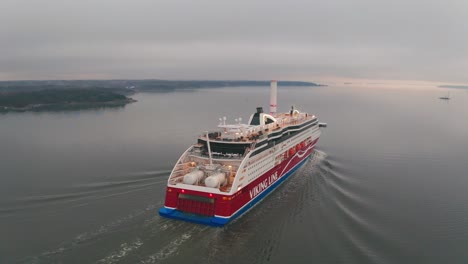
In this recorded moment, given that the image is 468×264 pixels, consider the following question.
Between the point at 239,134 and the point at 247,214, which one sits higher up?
the point at 239,134

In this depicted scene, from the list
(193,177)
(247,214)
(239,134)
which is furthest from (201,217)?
(239,134)

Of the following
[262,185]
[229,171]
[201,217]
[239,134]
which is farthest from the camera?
[239,134]

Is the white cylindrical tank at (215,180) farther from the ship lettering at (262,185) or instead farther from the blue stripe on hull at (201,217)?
the ship lettering at (262,185)

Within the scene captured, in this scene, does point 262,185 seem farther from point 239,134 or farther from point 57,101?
point 57,101

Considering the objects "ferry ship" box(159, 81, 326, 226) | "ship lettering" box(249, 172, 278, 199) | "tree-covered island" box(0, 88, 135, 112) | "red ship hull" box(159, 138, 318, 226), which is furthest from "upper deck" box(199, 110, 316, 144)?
"tree-covered island" box(0, 88, 135, 112)

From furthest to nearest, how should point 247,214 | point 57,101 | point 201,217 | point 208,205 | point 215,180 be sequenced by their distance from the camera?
point 57,101
point 247,214
point 215,180
point 208,205
point 201,217

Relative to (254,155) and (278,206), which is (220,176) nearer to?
(254,155)

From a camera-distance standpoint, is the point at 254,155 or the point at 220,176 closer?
the point at 220,176

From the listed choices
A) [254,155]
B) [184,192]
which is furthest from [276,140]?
[184,192]

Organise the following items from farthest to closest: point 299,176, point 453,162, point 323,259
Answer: point 453,162, point 299,176, point 323,259
